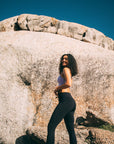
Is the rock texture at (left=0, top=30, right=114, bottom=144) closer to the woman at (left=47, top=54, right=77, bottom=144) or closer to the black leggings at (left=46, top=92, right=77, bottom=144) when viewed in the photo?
the woman at (left=47, top=54, right=77, bottom=144)

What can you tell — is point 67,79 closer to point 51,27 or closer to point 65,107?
point 65,107

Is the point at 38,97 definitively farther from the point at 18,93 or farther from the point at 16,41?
the point at 16,41

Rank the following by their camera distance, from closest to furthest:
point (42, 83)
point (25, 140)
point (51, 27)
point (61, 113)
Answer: point (61, 113) → point (25, 140) → point (42, 83) → point (51, 27)

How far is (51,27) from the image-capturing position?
7672mm

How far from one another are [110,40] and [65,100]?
23.6 ft

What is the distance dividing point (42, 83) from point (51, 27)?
3.53 m

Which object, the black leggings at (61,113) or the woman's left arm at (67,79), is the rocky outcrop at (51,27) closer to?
the woman's left arm at (67,79)

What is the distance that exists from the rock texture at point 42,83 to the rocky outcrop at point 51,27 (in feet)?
2.42

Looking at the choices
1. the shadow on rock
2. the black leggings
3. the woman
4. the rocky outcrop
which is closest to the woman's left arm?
the woman

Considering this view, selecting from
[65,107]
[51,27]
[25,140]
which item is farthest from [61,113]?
[51,27]

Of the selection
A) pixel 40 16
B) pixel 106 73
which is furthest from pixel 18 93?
pixel 40 16

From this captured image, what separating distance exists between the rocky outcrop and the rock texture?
0.74m

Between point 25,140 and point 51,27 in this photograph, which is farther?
point 51,27

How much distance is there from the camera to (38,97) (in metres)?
5.64
